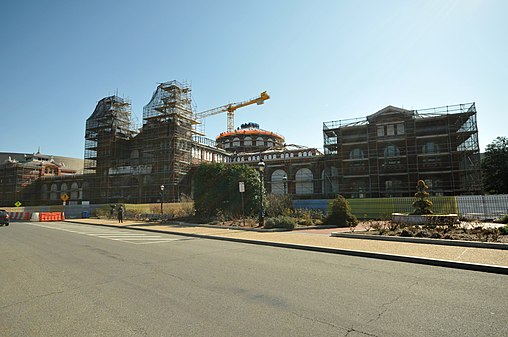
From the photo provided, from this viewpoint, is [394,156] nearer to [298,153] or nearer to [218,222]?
[298,153]

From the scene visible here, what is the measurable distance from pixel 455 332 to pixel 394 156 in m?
38.9

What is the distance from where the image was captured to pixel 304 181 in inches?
1976

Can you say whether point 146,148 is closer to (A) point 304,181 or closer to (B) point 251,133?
(B) point 251,133

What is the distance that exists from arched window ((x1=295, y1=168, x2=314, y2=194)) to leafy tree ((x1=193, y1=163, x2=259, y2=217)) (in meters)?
27.9

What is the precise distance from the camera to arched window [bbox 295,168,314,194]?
49719mm

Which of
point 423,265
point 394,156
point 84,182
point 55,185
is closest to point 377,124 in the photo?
point 394,156

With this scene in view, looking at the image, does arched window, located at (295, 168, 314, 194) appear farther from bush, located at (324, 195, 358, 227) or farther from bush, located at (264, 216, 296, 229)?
bush, located at (264, 216, 296, 229)

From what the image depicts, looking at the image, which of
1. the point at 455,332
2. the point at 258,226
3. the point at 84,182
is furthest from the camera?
the point at 84,182

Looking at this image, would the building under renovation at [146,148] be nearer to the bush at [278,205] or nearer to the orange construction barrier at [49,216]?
the orange construction barrier at [49,216]

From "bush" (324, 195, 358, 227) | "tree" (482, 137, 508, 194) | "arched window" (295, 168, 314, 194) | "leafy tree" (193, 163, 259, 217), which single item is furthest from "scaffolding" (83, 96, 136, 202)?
"tree" (482, 137, 508, 194)

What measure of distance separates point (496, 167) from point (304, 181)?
92.7ft

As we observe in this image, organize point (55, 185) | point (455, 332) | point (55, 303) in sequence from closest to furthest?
point (455, 332) → point (55, 303) → point (55, 185)

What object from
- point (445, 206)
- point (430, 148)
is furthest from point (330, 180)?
point (445, 206)

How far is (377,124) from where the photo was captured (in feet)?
134
